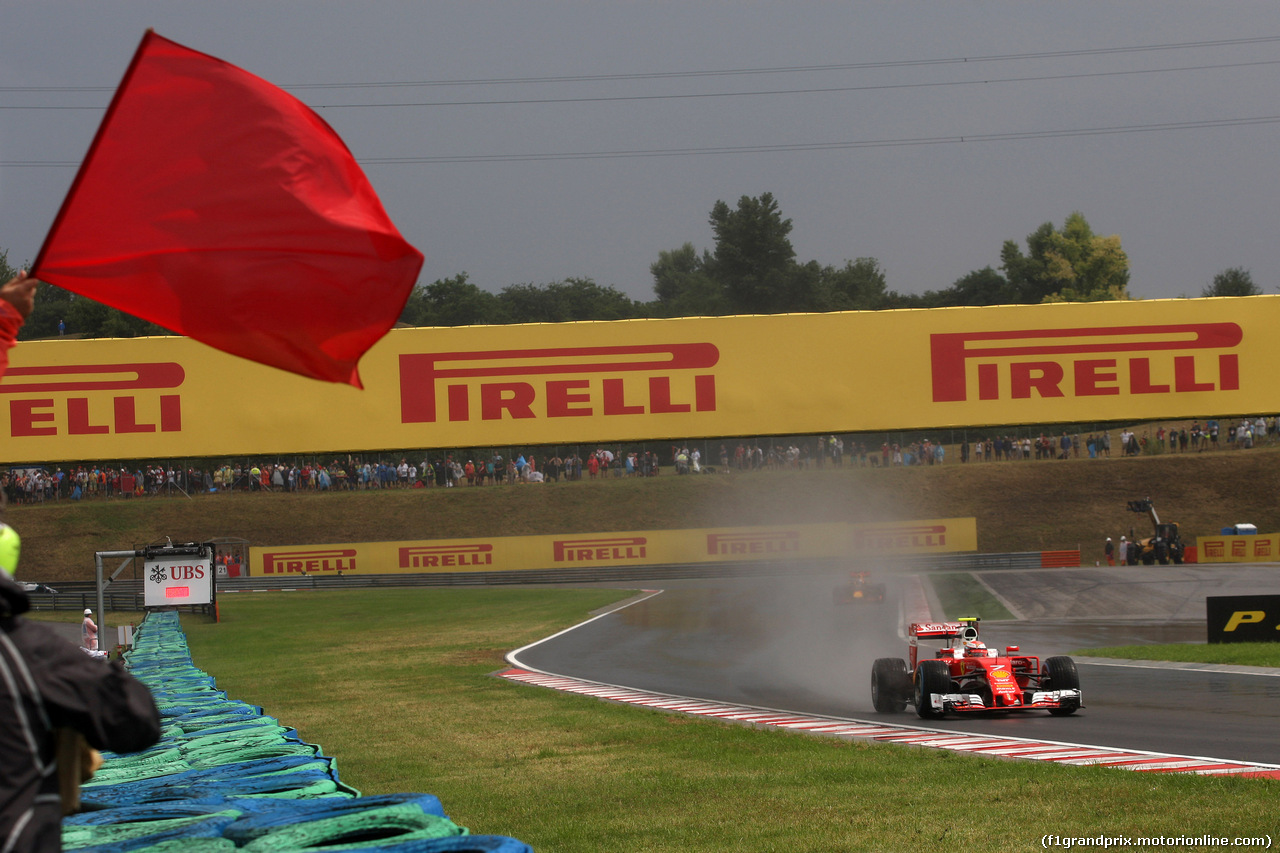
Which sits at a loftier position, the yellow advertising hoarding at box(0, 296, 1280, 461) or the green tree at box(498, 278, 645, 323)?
the green tree at box(498, 278, 645, 323)

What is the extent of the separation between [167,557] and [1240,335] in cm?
2897

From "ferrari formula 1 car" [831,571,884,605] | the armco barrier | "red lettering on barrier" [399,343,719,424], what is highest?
"red lettering on barrier" [399,343,719,424]

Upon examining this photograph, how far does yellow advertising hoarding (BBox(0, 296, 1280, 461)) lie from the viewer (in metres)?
32.6

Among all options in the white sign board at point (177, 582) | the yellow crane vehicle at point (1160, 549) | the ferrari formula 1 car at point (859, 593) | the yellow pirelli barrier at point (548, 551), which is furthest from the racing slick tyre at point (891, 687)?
the yellow crane vehicle at point (1160, 549)

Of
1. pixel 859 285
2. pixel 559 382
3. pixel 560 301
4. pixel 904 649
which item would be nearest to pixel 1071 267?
pixel 859 285

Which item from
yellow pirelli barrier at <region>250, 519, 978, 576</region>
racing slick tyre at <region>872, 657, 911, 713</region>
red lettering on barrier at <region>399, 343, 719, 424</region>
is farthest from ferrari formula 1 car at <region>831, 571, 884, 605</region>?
racing slick tyre at <region>872, 657, 911, 713</region>

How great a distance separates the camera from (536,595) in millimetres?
39094

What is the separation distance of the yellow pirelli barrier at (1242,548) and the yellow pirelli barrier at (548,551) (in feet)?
27.7

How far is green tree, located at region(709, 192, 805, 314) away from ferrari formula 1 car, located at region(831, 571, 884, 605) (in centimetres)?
7018

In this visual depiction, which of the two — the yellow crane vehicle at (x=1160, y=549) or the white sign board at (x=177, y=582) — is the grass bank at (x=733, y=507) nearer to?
the yellow crane vehicle at (x=1160, y=549)

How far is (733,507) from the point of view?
4959cm

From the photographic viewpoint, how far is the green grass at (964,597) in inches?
1176

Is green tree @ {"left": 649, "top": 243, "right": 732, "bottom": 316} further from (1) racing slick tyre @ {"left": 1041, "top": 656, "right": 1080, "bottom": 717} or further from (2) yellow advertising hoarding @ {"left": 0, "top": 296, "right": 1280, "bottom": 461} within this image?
(1) racing slick tyre @ {"left": 1041, "top": 656, "right": 1080, "bottom": 717}

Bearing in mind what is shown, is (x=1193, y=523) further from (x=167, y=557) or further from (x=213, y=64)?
(x=213, y=64)
